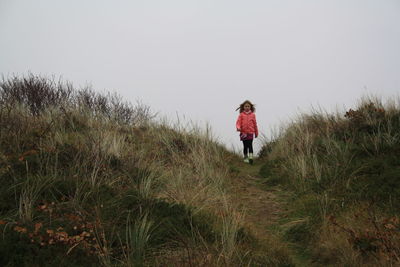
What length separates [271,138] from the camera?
10141 mm

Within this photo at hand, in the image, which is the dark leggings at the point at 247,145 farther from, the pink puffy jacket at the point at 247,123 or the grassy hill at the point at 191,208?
the grassy hill at the point at 191,208

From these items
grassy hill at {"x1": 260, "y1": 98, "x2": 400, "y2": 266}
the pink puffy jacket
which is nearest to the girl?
the pink puffy jacket

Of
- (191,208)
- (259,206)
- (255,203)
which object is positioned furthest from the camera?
(255,203)

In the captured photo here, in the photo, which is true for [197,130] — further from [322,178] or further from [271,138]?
[322,178]

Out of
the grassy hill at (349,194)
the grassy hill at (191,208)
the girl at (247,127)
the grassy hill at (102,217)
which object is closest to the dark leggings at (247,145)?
the girl at (247,127)

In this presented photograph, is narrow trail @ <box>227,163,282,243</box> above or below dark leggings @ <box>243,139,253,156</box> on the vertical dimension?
below

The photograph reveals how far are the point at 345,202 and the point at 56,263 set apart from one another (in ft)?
12.4

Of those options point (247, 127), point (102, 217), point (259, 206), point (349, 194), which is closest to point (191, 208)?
point (102, 217)

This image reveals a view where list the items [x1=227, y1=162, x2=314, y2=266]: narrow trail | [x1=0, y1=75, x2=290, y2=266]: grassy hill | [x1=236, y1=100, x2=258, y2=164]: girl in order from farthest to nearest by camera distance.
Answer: [x1=236, y1=100, x2=258, y2=164]: girl
[x1=227, y1=162, x2=314, y2=266]: narrow trail
[x1=0, y1=75, x2=290, y2=266]: grassy hill

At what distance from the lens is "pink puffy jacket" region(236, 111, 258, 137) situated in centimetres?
941

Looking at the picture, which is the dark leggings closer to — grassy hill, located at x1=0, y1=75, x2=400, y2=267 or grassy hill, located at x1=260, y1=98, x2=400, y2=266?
grassy hill, located at x1=260, y1=98, x2=400, y2=266

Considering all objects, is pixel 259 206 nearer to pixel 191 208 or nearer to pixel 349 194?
pixel 349 194

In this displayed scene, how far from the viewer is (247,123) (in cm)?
941

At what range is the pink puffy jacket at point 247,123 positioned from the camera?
30.9 feet
